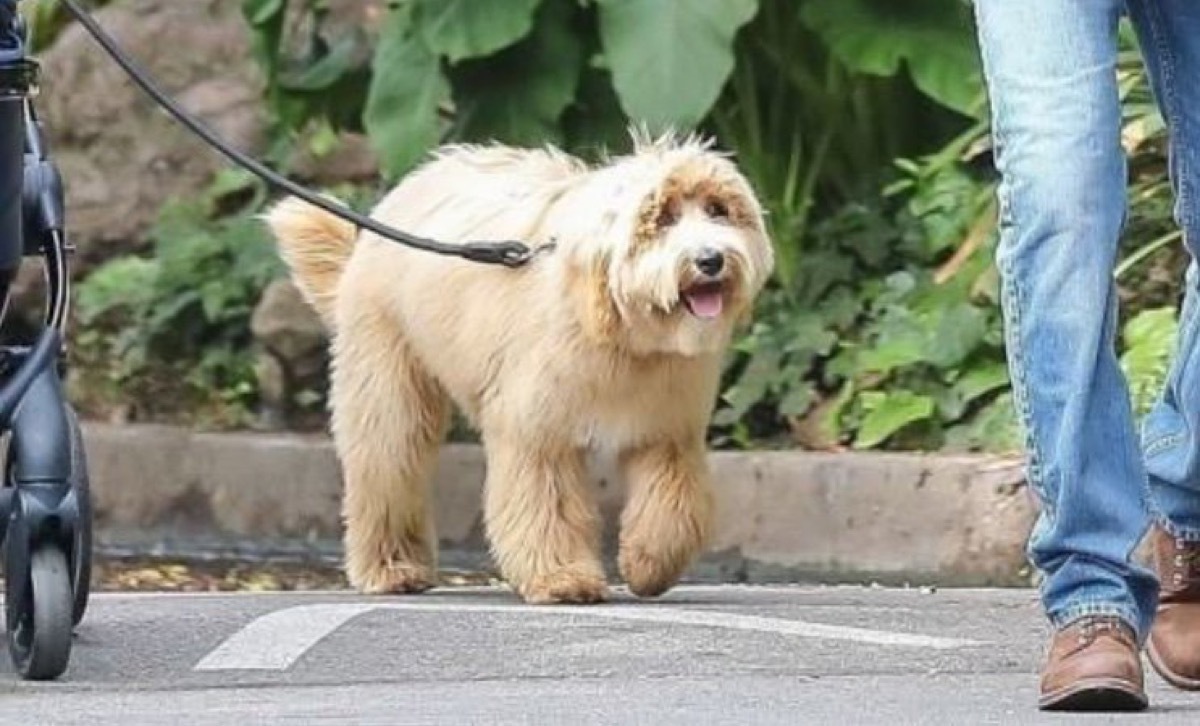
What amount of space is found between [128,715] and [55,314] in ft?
2.83

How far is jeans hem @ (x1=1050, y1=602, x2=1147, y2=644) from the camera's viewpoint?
17.0 feet

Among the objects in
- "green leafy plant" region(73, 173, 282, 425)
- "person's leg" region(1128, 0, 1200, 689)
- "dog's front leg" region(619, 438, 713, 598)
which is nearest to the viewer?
"person's leg" region(1128, 0, 1200, 689)

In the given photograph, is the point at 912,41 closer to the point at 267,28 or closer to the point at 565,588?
the point at 267,28

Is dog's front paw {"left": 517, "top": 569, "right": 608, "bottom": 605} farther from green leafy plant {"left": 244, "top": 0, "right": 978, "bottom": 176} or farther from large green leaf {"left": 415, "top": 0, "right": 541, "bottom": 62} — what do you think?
large green leaf {"left": 415, "top": 0, "right": 541, "bottom": 62}

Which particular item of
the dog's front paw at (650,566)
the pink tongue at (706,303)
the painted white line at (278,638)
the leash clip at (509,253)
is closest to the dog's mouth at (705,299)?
the pink tongue at (706,303)

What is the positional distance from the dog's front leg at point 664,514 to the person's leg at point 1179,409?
6.43ft

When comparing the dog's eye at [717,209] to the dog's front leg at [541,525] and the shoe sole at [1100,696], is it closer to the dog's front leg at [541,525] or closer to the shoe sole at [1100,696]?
the dog's front leg at [541,525]

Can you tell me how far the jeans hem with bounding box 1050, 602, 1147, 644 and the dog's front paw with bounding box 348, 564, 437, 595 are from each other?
302 cm

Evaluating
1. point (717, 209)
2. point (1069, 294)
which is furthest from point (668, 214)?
point (1069, 294)

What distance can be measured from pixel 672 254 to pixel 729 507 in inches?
99.6

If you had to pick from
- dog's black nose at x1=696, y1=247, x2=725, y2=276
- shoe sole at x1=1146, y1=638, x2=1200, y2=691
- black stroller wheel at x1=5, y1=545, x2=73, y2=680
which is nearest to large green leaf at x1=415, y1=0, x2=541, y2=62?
dog's black nose at x1=696, y1=247, x2=725, y2=276

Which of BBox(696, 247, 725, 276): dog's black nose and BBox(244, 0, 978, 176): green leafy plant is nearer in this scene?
BBox(696, 247, 725, 276): dog's black nose

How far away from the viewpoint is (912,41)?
10367mm

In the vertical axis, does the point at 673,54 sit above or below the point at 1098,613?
above
